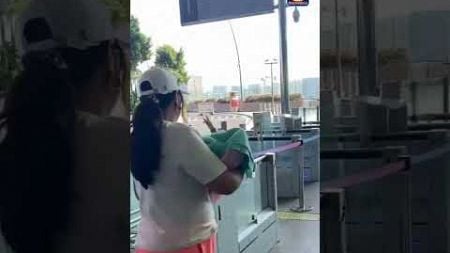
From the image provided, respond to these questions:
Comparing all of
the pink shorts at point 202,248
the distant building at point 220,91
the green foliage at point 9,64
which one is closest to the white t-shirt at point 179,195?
the pink shorts at point 202,248

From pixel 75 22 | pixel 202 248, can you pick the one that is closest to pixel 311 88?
pixel 202 248

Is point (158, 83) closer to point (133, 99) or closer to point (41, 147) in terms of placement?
point (133, 99)

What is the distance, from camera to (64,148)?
1108 millimetres

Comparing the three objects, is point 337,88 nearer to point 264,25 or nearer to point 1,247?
point 264,25

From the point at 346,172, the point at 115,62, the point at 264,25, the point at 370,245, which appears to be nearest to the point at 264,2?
the point at 264,25

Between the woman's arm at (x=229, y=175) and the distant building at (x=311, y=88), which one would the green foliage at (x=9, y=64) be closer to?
the woman's arm at (x=229, y=175)

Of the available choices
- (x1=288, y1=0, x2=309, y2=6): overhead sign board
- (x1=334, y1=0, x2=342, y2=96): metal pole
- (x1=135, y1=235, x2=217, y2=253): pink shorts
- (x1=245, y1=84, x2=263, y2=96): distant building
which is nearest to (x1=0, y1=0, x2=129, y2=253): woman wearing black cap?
(x1=135, y1=235, x2=217, y2=253): pink shorts

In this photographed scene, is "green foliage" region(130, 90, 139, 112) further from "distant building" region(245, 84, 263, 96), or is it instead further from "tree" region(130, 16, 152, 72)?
"distant building" region(245, 84, 263, 96)

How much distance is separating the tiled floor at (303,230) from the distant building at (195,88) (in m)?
0.41

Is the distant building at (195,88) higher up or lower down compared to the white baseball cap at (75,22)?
lower down

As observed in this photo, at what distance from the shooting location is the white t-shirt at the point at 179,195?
1140mm

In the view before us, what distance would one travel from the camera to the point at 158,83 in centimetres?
111

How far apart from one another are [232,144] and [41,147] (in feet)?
1.53

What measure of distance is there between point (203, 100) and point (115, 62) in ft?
0.75
